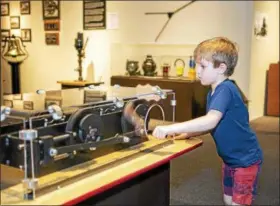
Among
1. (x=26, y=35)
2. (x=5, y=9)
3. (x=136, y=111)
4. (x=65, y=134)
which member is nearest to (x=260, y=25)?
(x=26, y=35)

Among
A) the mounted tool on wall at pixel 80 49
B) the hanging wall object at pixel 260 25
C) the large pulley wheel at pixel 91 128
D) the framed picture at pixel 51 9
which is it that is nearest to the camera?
the large pulley wheel at pixel 91 128

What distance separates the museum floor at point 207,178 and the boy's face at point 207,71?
1.49 m

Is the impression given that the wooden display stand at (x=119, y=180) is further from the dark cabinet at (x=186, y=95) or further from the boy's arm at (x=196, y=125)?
the dark cabinet at (x=186, y=95)

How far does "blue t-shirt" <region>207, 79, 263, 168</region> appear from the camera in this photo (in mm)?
1671

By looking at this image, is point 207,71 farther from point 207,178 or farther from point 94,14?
point 94,14

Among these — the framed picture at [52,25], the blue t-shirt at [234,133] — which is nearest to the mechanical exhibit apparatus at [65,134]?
the blue t-shirt at [234,133]

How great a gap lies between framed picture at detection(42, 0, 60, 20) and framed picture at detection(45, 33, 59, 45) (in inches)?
11.5

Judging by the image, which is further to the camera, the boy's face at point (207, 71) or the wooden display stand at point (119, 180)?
the boy's face at point (207, 71)

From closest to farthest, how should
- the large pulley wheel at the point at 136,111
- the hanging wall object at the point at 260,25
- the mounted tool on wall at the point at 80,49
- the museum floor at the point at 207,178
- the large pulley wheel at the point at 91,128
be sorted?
the large pulley wheel at the point at 91,128 → the large pulley wheel at the point at 136,111 → the museum floor at the point at 207,178 → the hanging wall object at the point at 260,25 → the mounted tool on wall at the point at 80,49

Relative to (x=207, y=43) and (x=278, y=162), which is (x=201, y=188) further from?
(x=207, y=43)

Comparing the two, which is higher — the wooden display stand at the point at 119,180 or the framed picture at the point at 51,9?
the framed picture at the point at 51,9

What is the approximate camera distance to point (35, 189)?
1136 millimetres

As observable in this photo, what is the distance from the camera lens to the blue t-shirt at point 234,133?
Answer: 1671 mm

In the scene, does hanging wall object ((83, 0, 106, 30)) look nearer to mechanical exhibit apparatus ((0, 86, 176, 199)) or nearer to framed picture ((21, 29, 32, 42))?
framed picture ((21, 29, 32, 42))
